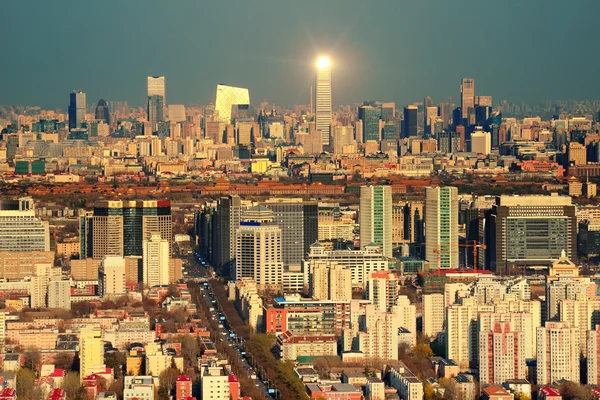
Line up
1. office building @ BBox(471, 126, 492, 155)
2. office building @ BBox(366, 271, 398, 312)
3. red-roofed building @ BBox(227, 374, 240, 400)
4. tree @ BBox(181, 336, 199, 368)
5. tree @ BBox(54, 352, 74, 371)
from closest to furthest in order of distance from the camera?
1. red-roofed building @ BBox(227, 374, 240, 400)
2. tree @ BBox(54, 352, 74, 371)
3. tree @ BBox(181, 336, 199, 368)
4. office building @ BBox(366, 271, 398, 312)
5. office building @ BBox(471, 126, 492, 155)

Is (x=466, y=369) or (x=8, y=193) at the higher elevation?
(x=8, y=193)

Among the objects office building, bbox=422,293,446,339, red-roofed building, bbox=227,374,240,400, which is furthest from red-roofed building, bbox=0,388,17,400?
office building, bbox=422,293,446,339

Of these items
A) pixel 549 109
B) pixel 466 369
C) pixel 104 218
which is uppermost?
pixel 549 109

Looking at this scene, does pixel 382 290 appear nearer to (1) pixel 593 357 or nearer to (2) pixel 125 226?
(1) pixel 593 357

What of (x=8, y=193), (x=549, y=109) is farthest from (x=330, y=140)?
(x=8, y=193)

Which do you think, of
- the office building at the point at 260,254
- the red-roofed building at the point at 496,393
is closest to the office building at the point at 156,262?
the office building at the point at 260,254

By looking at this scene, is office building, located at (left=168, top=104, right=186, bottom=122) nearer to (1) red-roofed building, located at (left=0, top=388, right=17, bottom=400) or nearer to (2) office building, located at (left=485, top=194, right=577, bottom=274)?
(2) office building, located at (left=485, top=194, right=577, bottom=274)

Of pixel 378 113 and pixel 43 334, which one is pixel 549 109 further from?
pixel 43 334

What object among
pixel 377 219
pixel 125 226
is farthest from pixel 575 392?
pixel 125 226
